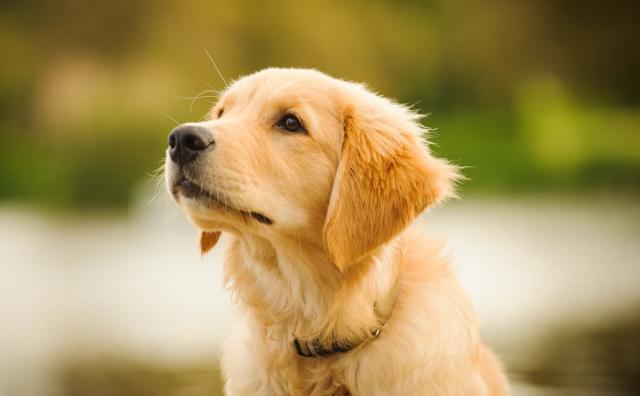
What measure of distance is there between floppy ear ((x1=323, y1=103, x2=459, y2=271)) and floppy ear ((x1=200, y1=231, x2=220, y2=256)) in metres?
0.76

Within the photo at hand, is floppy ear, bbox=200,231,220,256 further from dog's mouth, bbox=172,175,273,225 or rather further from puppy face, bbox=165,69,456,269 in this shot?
dog's mouth, bbox=172,175,273,225

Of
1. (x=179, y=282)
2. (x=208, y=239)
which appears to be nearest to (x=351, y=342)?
(x=208, y=239)

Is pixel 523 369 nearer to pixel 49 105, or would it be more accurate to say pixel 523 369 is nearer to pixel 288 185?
pixel 288 185

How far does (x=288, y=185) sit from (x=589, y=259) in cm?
650

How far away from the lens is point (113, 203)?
1446 cm

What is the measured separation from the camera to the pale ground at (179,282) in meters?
5.81

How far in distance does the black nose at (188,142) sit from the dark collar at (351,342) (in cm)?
80

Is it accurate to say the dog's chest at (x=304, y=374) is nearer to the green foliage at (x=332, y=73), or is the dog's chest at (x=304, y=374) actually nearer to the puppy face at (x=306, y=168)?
the puppy face at (x=306, y=168)

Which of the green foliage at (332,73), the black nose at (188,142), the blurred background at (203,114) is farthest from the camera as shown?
the green foliage at (332,73)

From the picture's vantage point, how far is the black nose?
308 centimetres

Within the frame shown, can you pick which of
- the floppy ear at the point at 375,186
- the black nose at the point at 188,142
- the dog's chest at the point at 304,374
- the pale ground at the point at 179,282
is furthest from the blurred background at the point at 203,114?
the black nose at the point at 188,142

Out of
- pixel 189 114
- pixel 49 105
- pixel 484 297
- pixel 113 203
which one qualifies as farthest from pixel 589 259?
pixel 49 105

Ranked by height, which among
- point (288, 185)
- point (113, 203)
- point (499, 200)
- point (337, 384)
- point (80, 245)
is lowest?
point (113, 203)

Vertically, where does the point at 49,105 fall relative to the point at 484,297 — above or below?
below
